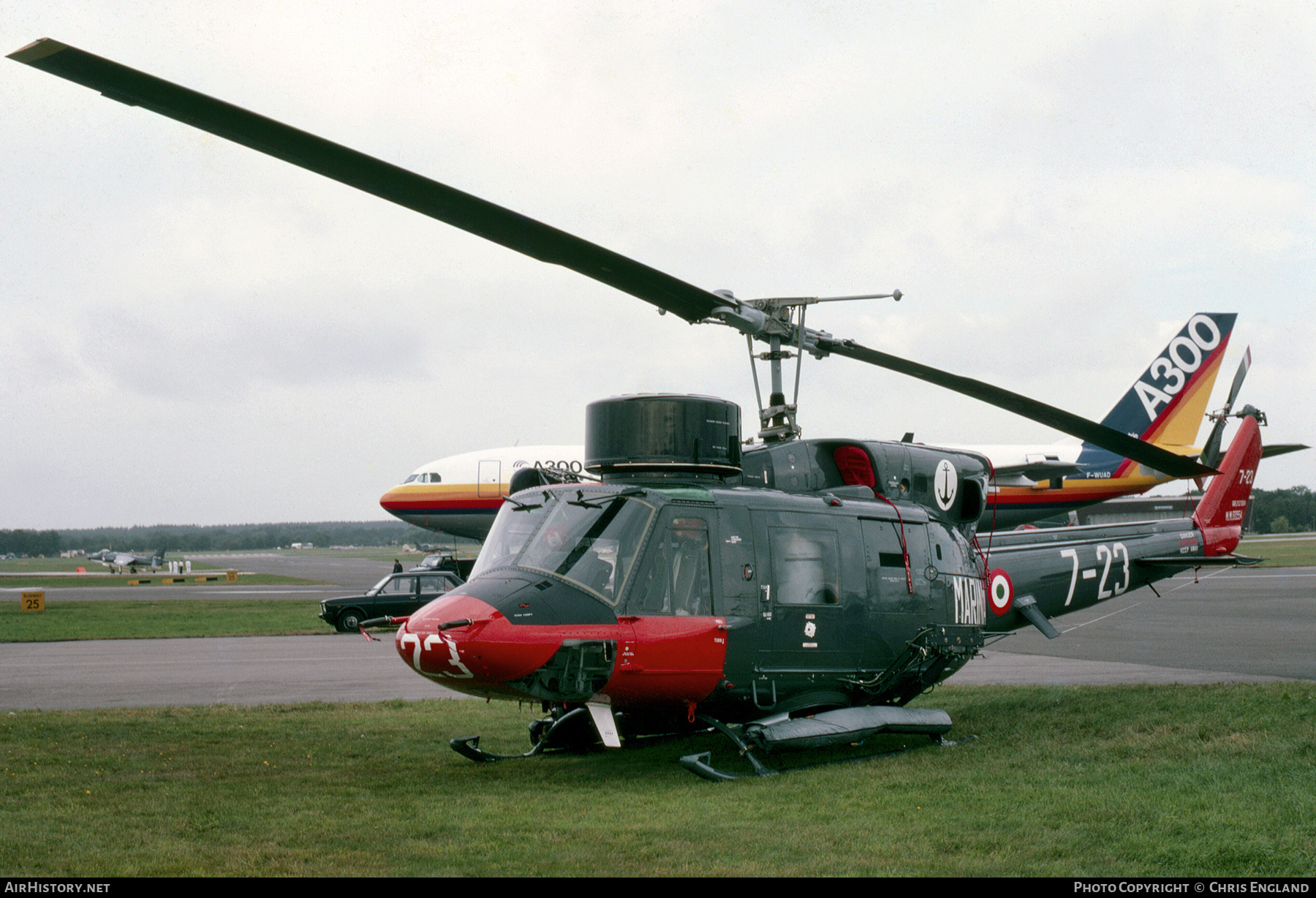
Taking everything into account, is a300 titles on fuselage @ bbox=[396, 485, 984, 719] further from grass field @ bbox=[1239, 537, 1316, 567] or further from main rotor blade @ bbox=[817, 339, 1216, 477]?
grass field @ bbox=[1239, 537, 1316, 567]

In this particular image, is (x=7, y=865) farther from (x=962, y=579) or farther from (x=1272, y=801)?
(x=962, y=579)

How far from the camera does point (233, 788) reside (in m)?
8.31

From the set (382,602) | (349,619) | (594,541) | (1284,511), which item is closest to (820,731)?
(594,541)

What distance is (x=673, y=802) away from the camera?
7.60 metres

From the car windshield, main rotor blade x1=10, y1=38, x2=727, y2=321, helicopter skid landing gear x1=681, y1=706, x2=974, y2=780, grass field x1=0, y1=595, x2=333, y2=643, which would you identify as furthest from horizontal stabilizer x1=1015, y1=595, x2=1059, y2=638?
grass field x1=0, y1=595, x2=333, y2=643

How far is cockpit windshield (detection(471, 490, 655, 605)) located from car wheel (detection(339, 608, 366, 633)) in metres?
17.0

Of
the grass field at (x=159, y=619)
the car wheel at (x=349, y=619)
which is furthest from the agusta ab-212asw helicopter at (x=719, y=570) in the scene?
the grass field at (x=159, y=619)

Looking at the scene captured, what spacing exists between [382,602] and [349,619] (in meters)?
0.92

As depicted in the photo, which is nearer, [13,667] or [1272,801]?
[1272,801]

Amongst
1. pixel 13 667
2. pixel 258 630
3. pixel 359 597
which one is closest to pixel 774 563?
pixel 13 667

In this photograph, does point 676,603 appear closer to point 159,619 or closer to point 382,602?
point 382,602

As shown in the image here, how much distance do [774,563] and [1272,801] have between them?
161 inches

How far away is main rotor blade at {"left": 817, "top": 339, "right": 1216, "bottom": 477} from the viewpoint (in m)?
9.40

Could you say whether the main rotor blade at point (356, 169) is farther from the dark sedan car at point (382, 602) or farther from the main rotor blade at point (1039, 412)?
the dark sedan car at point (382, 602)
